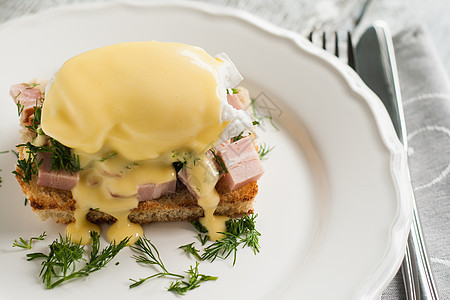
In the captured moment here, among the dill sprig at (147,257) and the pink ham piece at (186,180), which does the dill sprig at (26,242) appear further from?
the pink ham piece at (186,180)

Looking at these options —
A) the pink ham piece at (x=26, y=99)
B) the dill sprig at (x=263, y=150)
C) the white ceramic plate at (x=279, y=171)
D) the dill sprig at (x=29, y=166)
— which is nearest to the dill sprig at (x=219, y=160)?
the white ceramic plate at (x=279, y=171)

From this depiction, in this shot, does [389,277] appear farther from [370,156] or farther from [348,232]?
[370,156]

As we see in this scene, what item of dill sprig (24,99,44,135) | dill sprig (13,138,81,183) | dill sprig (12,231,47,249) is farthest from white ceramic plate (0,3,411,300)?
dill sprig (24,99,44,135)

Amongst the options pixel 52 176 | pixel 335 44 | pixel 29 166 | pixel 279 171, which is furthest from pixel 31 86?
pixel 335 44

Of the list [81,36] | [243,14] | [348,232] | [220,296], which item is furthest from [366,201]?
[81,36]

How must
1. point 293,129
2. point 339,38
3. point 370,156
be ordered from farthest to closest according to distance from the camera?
point 339,38 < point 293,129 < point 370,156

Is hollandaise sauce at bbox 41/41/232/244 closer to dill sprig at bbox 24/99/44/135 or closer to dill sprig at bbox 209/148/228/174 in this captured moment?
dill sprig at bbox 209/148/228/174
